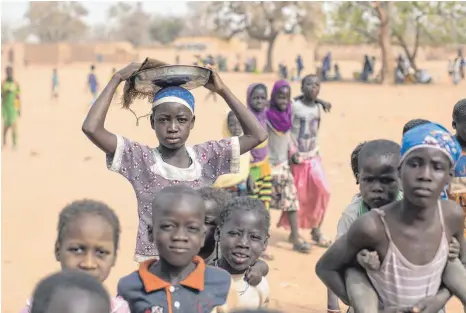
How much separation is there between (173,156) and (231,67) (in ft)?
172

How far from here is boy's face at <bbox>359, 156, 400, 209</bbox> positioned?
3.23 meters

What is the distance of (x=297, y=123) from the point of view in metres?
8.05

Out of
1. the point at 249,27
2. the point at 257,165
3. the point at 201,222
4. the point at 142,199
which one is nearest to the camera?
the point at 201,222

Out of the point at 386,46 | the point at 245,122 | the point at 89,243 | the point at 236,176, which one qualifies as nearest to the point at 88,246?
the point at 89,243

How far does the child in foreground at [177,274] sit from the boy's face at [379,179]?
2.43 feet

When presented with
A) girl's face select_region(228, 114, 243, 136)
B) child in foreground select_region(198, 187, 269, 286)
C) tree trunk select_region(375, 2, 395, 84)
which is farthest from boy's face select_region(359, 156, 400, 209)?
tree trunk select_region(375, 2, 395, 84)

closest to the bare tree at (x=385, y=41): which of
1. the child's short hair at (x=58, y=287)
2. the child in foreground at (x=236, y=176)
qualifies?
the child in foreground at (x=236, y=176)

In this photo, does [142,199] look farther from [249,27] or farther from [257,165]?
[249,27]

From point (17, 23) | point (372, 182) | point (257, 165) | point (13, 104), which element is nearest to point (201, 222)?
point (372, 182)

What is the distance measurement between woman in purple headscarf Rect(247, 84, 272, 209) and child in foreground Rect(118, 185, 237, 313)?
4.51m

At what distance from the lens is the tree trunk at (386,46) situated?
33.4 m

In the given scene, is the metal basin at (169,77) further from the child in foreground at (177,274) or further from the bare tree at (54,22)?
the bare tree at (54,22)

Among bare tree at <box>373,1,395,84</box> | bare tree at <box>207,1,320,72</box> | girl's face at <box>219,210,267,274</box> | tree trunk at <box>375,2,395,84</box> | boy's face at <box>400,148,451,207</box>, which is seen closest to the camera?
boy's face at <box>400,148,451,207</box>

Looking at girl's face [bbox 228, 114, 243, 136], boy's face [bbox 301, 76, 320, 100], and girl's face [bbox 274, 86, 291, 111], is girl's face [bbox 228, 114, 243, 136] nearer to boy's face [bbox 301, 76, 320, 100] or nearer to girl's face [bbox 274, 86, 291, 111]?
girl's face [bbox 274, 86, 291, 111]
